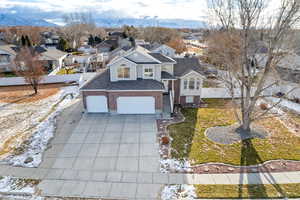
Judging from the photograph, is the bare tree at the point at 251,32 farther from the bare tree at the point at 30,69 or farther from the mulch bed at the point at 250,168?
the bare tree at the point at 30,69

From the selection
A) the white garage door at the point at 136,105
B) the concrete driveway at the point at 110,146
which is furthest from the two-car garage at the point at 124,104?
the concrete driveway at the point at 110,146

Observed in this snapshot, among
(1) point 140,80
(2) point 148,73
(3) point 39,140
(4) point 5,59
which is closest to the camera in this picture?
(3) point 39,140

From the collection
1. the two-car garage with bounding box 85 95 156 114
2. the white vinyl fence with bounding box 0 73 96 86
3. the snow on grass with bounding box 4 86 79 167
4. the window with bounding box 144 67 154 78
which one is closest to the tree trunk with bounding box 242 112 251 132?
the two-car garage with bounding box 85 95 156 114

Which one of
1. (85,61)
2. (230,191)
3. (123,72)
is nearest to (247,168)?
(230,191)

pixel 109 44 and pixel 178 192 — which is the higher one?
pixel 109 44

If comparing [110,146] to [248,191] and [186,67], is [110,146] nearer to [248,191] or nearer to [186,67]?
[248,191]

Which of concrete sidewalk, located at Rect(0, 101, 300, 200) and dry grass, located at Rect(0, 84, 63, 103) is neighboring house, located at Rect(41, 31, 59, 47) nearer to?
dry grass, located at Rect(0, 84, 63, 103)

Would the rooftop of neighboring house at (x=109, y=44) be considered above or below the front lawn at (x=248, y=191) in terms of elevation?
above
